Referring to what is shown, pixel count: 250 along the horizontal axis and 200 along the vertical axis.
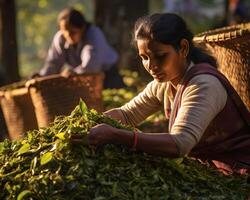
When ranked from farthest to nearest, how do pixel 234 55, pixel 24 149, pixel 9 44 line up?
pixel 9 44, pixel 234 55, pixel 24 149

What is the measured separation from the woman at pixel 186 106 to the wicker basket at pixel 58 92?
3083 millimetres

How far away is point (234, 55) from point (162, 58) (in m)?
1.61

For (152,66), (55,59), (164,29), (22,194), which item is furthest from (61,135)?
(55,59)

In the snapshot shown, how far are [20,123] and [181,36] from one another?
4175mm

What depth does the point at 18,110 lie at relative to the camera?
7434mm

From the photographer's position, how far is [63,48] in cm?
852

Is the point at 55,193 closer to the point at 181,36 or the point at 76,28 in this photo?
the point at 181,36

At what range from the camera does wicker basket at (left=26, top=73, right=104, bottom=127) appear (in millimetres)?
6953

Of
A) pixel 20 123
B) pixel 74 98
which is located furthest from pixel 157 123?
pixel 20 123

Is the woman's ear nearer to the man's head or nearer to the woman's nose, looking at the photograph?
the woman's nose

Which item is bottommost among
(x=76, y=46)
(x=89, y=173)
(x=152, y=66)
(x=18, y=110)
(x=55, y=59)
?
(x=18, y=110)

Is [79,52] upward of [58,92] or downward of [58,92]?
upward

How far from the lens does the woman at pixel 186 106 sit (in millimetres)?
3305

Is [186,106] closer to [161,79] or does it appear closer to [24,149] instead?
[161,79]
